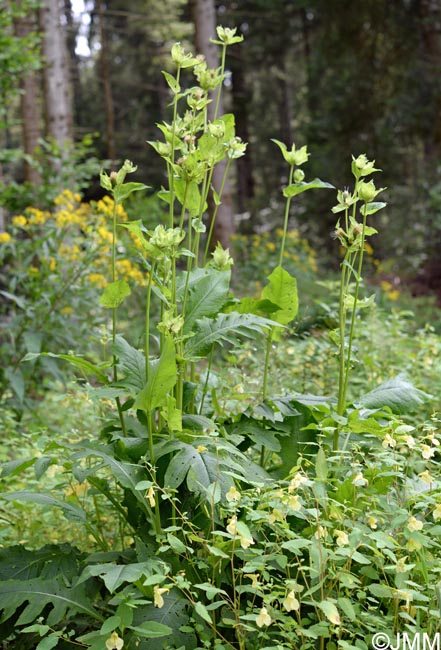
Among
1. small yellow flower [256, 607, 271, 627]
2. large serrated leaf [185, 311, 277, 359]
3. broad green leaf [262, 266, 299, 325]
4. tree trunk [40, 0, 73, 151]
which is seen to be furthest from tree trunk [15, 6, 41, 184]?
small yellow flower [256, 607, 271, 627]

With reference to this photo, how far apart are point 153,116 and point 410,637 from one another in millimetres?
20313

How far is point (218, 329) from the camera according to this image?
6.97ft

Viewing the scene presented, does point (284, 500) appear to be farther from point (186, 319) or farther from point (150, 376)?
point (186, 319)

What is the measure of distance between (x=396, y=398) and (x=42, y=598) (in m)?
1.22

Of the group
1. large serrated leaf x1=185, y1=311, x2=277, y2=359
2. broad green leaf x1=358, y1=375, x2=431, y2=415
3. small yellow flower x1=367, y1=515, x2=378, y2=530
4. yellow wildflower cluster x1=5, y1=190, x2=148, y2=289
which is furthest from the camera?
yellow wildflower cluster x1=5, y1=190, x2=148, y2=289

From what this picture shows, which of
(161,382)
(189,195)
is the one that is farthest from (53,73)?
(161,382)

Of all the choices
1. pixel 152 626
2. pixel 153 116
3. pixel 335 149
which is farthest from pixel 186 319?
pixel 153 116

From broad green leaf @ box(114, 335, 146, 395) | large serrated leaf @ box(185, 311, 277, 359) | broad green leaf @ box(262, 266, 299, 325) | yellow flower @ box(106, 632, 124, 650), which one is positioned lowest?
yellow flower @ box(106, 632, 124, 650)

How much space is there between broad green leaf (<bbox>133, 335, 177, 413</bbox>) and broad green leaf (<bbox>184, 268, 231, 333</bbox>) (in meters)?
0.28

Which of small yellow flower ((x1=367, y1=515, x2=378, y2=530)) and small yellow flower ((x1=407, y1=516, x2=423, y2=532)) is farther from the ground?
small yellow flower ((x1=407, y1=516, x2=423, y2=532))

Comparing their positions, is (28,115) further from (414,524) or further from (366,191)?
(414,524)

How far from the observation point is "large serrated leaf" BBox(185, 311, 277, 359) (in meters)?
2.08

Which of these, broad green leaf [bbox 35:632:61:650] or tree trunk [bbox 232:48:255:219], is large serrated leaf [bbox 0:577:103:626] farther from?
tree trunk [bbox 232:48:255:219]

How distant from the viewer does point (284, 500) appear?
1.61m
